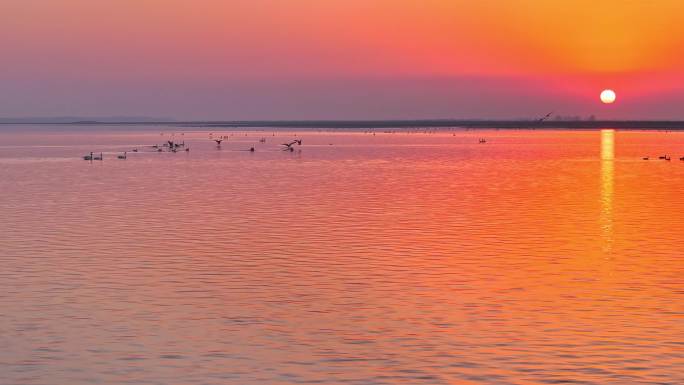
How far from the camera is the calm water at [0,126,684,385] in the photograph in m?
14.5

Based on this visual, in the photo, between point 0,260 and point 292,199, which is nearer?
point 0,260

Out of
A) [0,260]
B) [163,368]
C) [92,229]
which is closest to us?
[163,368]

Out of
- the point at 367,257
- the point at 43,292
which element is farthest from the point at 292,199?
the point at 43,292

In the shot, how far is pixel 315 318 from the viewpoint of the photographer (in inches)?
693

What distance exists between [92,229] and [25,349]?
16219 mm

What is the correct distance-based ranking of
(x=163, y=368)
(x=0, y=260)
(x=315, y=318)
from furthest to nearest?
1. (x=0, y=260)
2. (x=315, y=318)
3. (x=163, y=368)

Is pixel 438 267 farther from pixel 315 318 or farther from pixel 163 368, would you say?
pixel 163 368

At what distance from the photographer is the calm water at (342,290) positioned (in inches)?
571

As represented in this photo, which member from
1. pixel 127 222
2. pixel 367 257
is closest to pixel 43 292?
pixel 367 257

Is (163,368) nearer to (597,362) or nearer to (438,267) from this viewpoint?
(597,362)

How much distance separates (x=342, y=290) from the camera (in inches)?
794

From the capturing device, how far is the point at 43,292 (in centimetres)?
2017

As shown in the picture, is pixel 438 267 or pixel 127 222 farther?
pixel 127 222

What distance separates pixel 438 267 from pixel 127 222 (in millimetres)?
13895
